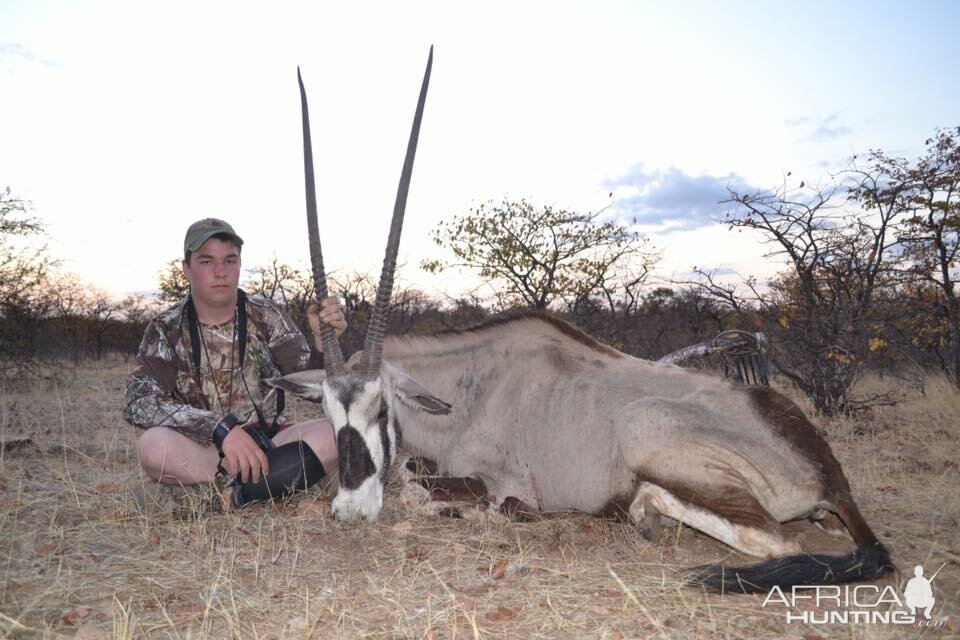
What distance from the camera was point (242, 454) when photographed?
432cm

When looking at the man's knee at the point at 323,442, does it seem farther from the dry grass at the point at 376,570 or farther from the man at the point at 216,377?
the dry grass at the point at 376,570

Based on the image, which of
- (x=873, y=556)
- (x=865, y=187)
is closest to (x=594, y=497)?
(x=873, y=556)

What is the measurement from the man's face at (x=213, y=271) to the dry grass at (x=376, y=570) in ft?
4.81

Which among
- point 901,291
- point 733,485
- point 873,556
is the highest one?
point 901,291

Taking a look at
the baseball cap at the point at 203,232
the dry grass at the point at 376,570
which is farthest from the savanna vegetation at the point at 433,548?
the baseball cap at the point at 203,232

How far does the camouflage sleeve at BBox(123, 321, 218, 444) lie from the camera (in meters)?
4.60

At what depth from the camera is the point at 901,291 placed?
1041 centimetres

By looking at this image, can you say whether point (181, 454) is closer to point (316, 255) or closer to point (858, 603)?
point (316, 255)

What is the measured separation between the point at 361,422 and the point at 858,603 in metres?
2.83

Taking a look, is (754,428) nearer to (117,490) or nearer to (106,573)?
(106,573)

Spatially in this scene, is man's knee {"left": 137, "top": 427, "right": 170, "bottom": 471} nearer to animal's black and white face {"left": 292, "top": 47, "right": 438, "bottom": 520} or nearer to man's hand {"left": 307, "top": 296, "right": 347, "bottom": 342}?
animal's black and white face {"left": 292, "top": 47, "right": 438, "bottom": 520}

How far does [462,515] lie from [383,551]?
79 centimetres

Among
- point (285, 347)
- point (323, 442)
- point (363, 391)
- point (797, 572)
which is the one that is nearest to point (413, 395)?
point (363, 391)

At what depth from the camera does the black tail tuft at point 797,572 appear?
131 inches
